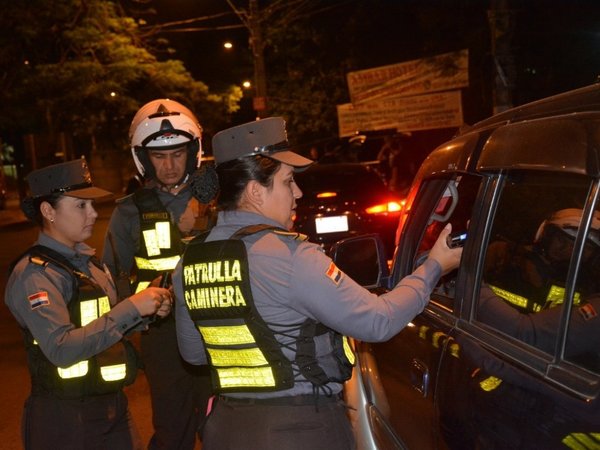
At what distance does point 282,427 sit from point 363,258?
3.03ft

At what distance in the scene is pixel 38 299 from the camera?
2793 millimetres

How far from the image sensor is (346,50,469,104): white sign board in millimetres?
15438

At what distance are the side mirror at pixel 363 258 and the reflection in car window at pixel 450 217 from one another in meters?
0.17

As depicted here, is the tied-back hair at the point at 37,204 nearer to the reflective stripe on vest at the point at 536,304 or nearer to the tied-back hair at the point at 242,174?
the tied-back hair at the point at 242,174

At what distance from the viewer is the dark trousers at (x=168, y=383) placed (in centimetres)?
384

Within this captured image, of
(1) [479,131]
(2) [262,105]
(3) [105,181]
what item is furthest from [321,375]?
(3) [105,181]

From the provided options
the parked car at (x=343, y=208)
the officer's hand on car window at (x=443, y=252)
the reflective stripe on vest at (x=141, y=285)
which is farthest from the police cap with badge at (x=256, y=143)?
the parked car at (x=343, y=208)

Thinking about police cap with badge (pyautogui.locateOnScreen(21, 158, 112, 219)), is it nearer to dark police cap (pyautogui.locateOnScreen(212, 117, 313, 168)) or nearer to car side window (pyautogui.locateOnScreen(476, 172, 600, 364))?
dark police cap (pyautogui.locateOnScreen(212, 117, 313, 168))

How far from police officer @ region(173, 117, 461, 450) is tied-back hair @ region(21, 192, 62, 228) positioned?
90 centimetres

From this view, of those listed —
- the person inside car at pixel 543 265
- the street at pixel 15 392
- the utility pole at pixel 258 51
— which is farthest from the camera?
the utility pole at pixel 258 51

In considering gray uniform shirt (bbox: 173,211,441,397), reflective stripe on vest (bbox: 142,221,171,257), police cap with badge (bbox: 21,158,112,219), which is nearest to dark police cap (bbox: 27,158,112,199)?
police cap with badge (bbox: 21,158,112,219)

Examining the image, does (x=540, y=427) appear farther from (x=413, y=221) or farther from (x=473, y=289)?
(x=413, y=221)

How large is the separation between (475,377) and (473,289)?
32cm

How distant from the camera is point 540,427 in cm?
170
